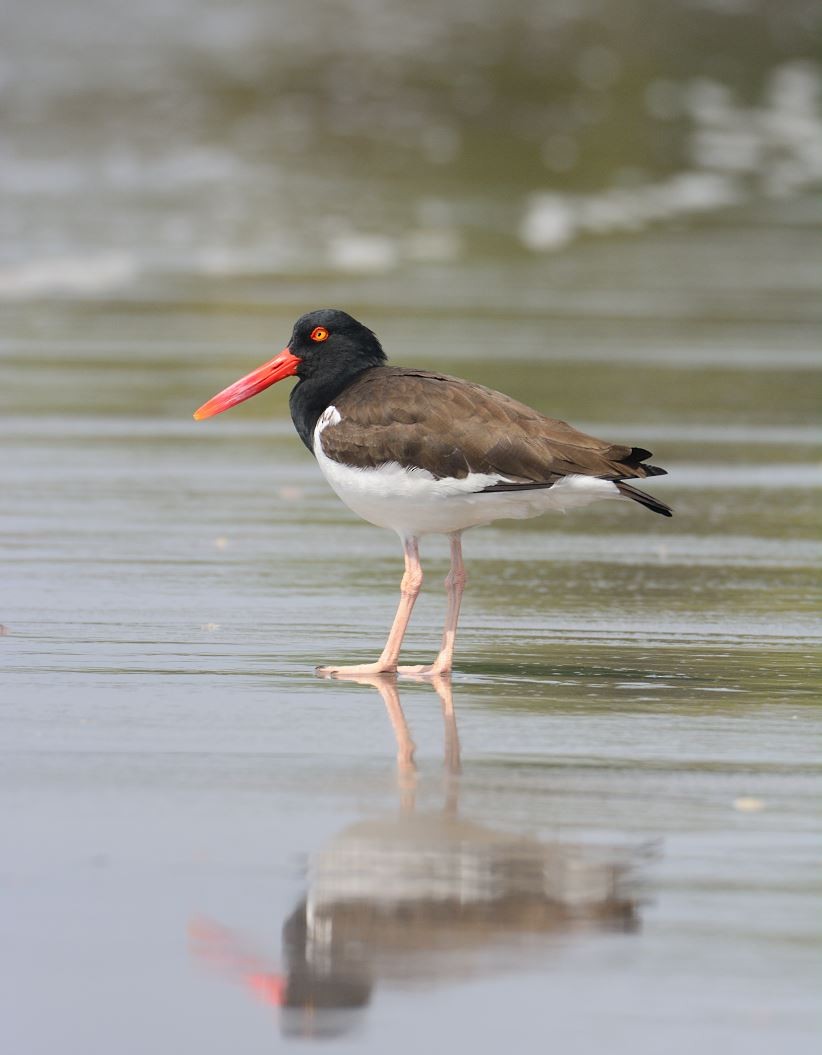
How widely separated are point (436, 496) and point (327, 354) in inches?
34.7

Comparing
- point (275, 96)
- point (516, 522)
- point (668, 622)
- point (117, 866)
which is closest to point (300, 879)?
point (117, 866)

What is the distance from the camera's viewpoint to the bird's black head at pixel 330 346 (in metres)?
7.06

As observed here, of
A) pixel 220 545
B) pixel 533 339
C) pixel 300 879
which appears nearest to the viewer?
pixel 300 879

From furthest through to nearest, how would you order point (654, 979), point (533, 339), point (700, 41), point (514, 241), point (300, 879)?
point (700, 41) < point (514, 241) < point (533, 339) < point (300, 879) < point (654, 979)

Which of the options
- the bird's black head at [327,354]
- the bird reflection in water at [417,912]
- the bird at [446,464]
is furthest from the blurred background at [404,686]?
the bird's black head at [327,354]

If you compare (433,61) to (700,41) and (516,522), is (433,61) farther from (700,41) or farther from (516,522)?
(516,522)

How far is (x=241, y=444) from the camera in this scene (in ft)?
36.8

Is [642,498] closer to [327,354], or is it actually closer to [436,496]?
[436,496]

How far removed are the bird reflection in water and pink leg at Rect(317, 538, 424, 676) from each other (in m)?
1.38

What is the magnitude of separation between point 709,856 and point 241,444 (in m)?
6.83

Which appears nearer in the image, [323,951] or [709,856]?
[323,951]

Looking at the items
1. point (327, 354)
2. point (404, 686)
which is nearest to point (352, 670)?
point (404, 686)

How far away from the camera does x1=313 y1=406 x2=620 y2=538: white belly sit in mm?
6375

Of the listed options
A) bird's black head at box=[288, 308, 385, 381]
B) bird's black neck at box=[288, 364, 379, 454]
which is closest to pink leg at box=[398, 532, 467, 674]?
A: bird's black neck at box=[288, 364, 379, 454]
